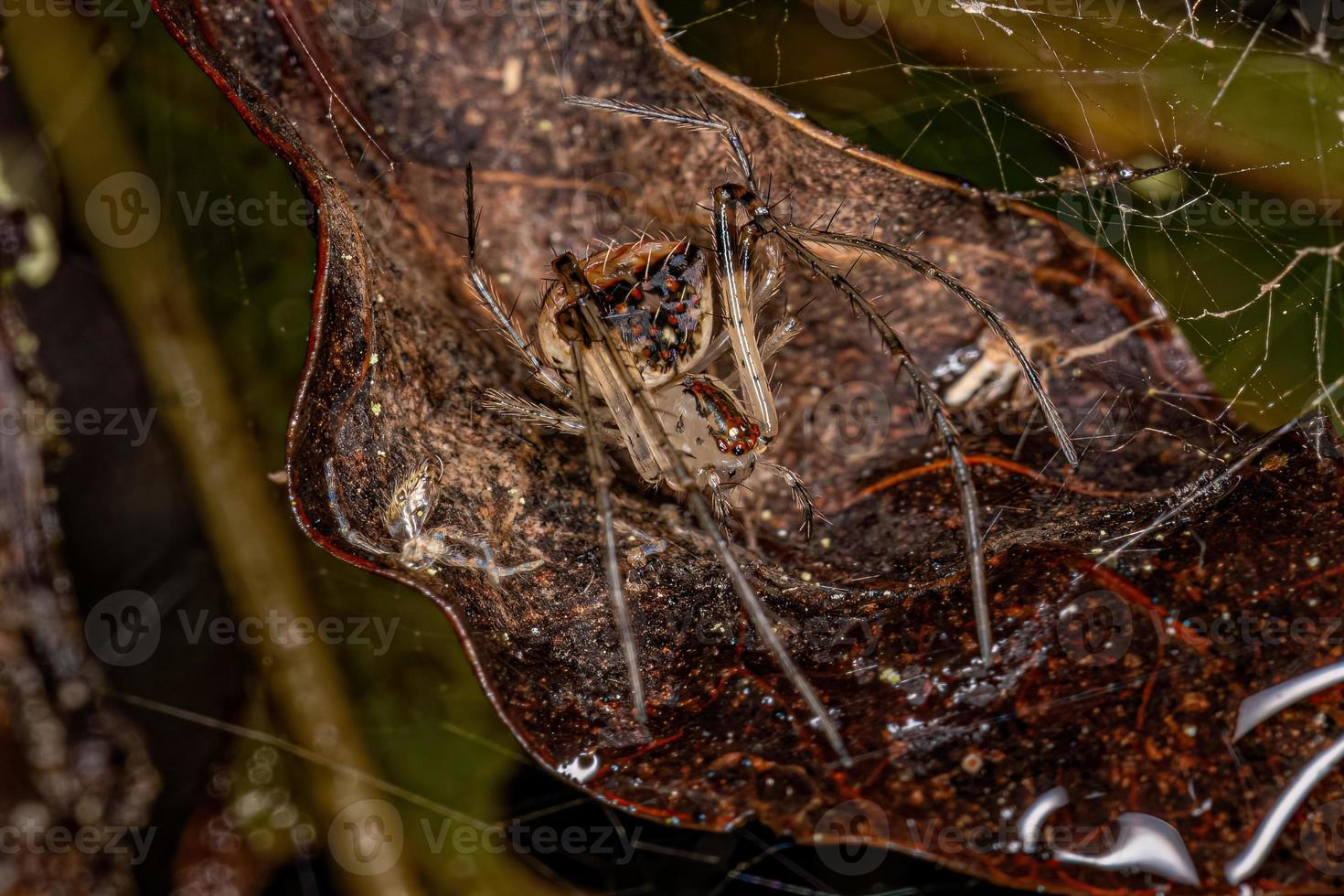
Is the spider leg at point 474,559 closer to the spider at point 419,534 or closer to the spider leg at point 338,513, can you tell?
the spider at point 419,534

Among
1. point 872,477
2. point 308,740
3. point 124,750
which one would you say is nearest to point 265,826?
point 308,740

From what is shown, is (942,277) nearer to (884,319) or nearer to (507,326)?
(884,319)

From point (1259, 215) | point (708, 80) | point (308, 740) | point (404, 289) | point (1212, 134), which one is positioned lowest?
point (308, 740)

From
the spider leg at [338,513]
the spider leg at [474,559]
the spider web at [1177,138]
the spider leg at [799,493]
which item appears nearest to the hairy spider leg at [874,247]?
the spider web at [1177,138]

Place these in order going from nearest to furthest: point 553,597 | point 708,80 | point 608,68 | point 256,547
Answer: point 553,597 < point 708,80 < point 608,68 < point 256,547

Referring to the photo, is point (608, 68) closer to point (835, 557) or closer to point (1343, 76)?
point (835, 557)

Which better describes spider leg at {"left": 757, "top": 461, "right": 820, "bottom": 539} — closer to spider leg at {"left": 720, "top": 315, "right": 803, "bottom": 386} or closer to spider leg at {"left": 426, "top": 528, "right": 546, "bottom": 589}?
spider leg at {"left": 720, "top": 315, "right": 803, "bottom": 386}

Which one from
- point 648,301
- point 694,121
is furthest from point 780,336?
point 694,121
